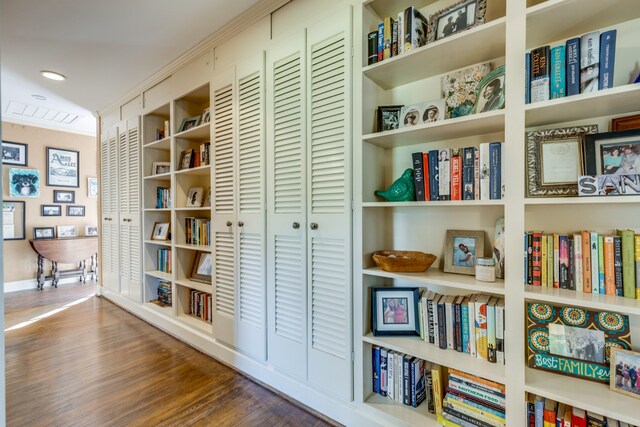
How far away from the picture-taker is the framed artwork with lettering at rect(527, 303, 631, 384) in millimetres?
1109

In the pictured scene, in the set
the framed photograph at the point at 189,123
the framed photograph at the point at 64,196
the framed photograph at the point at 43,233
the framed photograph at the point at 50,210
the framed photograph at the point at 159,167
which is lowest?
the framed photograph at the point at 43,233

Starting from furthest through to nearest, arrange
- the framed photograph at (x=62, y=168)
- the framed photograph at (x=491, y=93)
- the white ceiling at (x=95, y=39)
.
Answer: the framed photograph at (x=62, y=168) → the white ceiling at (x=95, y=39) → the framed photograph at (x=491, y=93)

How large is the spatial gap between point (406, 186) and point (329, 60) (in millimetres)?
822

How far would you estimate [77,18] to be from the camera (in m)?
2.10

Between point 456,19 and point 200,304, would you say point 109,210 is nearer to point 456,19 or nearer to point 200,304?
point 200,304

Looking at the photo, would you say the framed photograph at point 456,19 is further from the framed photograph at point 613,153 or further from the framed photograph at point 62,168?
the framed photograph at point 62,168

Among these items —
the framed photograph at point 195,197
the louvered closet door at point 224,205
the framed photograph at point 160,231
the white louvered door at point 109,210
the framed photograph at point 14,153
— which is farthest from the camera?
the framed photograph at point 14,153

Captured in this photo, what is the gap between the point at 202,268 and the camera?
2.79 meters

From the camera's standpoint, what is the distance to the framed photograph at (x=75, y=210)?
4977 millimetres

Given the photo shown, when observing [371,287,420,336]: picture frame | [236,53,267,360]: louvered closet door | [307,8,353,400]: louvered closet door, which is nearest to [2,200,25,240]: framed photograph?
[236,53,267,360]: louvered closet door

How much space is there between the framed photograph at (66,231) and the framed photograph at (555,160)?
611 cm

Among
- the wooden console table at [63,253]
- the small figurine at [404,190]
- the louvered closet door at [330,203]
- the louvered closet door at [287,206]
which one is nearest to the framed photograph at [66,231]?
the wooden console table at [63,253]

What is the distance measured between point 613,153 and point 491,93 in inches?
19.0

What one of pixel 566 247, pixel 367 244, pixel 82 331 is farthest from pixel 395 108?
pixel 82 331
